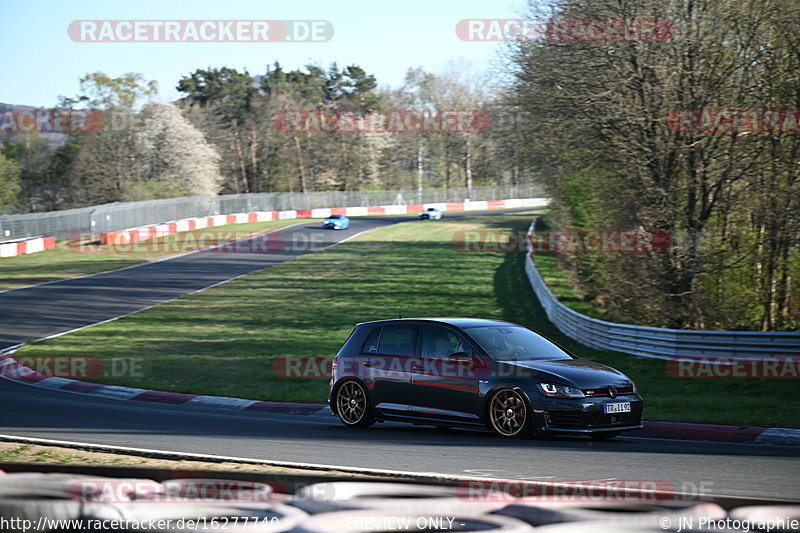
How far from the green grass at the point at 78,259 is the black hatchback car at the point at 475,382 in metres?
27.7

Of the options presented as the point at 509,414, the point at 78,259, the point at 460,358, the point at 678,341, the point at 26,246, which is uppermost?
the point at 26,246

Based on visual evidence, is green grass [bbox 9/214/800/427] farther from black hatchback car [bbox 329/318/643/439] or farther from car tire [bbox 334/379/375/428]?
car tire [bbox 334/379/375/428]

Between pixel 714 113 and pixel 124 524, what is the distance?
1744cm

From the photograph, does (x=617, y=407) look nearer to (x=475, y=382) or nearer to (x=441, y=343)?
(x=475, y=382)

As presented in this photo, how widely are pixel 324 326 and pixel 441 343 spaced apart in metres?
14.4

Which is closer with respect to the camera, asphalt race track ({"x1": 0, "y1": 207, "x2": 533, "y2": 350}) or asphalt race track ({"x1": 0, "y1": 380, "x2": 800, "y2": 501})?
asphalt race track ({"x1": 0, "y1": 380, "x2": 800, "y2": 501})

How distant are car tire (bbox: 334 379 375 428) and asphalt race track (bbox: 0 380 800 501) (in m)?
0.19

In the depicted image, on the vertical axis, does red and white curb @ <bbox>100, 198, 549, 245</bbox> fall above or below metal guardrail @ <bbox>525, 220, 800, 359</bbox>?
above

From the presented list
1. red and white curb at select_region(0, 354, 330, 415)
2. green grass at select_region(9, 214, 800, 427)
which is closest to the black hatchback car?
green grass at select_region(9, 214, 800, 427)

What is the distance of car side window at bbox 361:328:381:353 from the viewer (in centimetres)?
1196

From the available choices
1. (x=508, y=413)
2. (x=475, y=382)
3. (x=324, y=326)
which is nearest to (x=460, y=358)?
(x=475, y=382)

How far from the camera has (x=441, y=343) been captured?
442 inches

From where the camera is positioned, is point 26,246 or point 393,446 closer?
point 393,446

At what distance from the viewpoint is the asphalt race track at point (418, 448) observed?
26.0 ft
